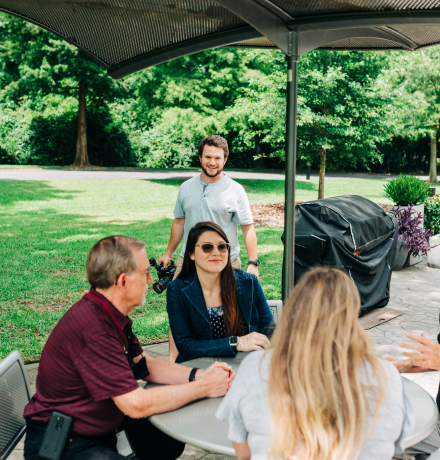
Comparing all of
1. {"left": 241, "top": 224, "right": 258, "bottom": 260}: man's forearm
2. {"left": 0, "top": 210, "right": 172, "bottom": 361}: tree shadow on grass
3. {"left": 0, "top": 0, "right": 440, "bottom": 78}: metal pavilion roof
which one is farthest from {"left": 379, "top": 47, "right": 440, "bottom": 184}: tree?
{"left": 0, "top": 0, "right": 440, "bottom": 78}: metal pavilion roof

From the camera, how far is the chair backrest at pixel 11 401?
234cm

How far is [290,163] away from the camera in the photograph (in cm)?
359

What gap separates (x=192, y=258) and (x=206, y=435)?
1.30m

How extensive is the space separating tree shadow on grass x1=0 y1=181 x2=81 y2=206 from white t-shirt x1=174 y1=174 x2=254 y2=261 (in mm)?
11919

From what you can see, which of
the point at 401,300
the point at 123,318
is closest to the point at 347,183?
the point at 401,300

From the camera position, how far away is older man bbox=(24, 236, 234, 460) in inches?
79.4

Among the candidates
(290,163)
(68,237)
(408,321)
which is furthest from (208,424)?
(68,237)

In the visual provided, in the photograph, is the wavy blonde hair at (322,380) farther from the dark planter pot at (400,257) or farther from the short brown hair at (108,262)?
the dark planter pot at (400,257)

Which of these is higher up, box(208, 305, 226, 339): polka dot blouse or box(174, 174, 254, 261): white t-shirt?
box(174, 174, 254, 261): white t-shirt

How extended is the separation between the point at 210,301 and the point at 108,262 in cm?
96

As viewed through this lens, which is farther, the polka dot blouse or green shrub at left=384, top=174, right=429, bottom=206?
green shrub at left=384, top=174, right=429, bottom=206

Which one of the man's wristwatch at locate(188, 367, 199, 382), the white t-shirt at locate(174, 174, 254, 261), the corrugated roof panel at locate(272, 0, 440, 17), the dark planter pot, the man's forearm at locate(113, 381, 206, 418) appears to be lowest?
the dark planter pot

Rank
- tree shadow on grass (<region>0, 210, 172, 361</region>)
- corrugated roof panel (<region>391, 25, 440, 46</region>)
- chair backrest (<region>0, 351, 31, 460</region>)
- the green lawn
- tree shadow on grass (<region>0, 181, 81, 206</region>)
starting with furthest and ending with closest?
tree shadow on grass (<region>0, 181, 81, 206</region>) → the green lawn → tree shadow on grass (<region>0, 210, 172, 361</region>) → corrugated roof panel (<region>391, 25, 440, 46</region>) → chair backrest (<region>0, 351, 31, 460</region>)

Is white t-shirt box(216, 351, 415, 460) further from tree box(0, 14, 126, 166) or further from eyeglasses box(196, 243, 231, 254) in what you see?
tree box(0, 14, 126, 166)
